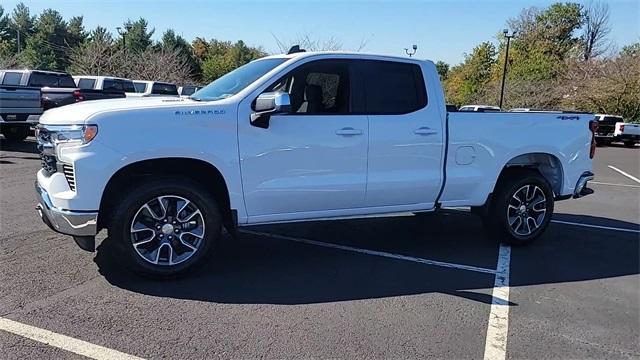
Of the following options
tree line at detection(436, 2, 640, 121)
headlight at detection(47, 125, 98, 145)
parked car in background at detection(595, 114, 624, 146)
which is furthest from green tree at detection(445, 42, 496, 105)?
headlight at detection(47, 125, 98, 145)

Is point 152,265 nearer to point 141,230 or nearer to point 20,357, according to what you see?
point 141,230

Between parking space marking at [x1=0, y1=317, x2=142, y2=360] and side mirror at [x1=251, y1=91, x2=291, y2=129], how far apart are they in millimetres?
2225

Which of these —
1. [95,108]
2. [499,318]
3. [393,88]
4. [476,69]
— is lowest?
[499,318]

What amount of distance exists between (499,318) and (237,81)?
10.4ft

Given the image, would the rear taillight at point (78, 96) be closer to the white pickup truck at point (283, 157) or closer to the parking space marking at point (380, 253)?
the parking space marking at point (380, 253)

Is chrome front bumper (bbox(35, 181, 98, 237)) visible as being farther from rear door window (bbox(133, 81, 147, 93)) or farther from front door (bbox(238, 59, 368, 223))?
rear door window (bbox(133, 81, 147, 93))

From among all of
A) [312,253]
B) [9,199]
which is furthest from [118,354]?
[9,199]

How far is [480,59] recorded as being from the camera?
209 feet

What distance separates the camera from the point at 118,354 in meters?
3.52

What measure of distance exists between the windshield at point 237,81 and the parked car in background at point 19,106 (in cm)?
990

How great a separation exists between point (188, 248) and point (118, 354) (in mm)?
1479

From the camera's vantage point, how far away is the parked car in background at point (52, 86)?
49.4ft

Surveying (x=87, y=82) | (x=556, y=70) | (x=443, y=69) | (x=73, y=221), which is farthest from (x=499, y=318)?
(x=443, y=69)

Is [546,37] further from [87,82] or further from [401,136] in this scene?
[401,136]
